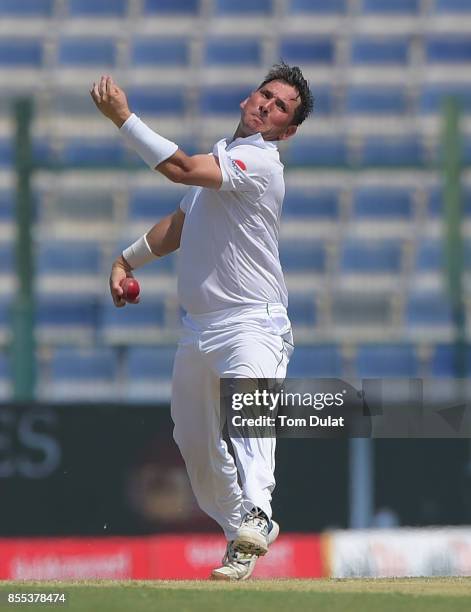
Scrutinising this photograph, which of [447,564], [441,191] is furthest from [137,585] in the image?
[441,191]

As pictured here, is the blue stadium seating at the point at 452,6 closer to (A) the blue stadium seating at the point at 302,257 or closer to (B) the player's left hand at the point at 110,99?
(A) the blue stadium seating at the point at 302,257

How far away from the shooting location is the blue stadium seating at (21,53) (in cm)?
1223

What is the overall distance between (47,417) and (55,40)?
597 cm

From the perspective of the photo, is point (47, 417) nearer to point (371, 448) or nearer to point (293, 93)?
point (371, 448)

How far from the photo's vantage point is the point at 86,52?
1235 centimetres

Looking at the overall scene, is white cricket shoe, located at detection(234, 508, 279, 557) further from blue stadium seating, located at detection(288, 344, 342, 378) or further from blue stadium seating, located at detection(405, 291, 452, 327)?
blue stadium seating, located at detection(405, 291, 452, 327)

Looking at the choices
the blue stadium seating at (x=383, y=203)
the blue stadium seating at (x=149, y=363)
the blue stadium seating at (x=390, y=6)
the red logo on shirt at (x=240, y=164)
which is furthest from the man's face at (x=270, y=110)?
the blue stadium seating at (x=390, y=6)

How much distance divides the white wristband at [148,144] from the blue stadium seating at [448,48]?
27.2 feet

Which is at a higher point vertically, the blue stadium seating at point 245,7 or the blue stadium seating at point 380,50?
the blue stadium seating at point 245,7

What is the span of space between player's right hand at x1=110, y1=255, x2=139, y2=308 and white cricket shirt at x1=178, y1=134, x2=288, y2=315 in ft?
0.90

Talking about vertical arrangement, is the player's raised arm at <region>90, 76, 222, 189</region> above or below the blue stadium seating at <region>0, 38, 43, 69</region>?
below

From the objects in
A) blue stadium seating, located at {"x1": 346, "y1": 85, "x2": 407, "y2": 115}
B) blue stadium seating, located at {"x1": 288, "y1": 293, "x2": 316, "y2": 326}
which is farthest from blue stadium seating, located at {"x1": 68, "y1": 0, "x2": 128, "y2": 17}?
blue stadium seating, located at {"x1": 288, "y1": 293, "x2": 316, "y2": 326}

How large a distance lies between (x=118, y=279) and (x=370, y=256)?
538 centimetres

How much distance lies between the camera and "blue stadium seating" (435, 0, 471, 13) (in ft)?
40.9
